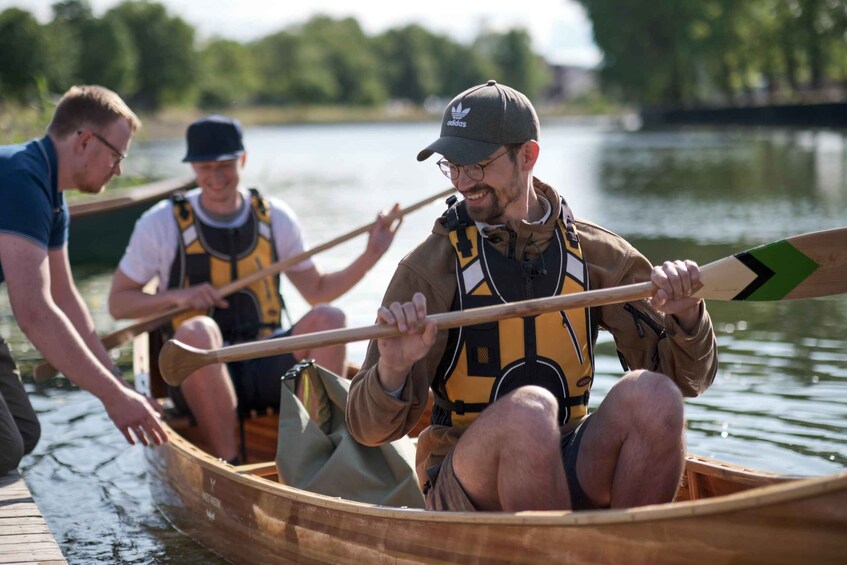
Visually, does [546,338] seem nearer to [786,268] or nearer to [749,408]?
[786,268]

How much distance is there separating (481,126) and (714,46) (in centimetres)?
5493

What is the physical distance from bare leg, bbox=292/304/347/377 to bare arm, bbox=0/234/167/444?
1.18 metres

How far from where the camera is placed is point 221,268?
5738mm

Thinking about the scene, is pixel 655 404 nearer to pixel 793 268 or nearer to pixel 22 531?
pixel 793 268

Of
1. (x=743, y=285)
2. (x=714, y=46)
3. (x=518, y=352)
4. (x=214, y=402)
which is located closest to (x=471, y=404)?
(x=518, y=352)

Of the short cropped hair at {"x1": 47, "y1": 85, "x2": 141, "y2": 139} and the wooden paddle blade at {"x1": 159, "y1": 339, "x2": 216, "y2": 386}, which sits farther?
the short cropped hair at {"x1": 47, "y1": 85, "x2": 141, "y2": 139}

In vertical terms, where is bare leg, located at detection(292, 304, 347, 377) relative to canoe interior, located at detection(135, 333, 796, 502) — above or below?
above

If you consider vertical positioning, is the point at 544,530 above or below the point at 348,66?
below

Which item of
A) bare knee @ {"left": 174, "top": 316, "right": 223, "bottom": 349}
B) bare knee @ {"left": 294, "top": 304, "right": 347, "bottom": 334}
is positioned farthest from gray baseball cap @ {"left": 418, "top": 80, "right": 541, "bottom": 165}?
bare knee @ {"left": 174, "top": 316, "right": 223, "bottom": 349}

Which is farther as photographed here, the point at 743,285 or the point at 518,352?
the point at 743,285

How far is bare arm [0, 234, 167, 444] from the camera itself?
4.06 m

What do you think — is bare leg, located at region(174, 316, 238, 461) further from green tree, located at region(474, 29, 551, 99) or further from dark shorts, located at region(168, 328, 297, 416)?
green tree, located at region(474, 29, 551, 99)

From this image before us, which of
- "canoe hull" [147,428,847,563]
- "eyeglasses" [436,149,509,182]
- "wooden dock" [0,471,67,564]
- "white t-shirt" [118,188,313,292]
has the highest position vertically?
"eyeglasses" [436,149,509,182]

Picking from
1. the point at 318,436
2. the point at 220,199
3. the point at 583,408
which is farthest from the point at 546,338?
the point at 220,199
